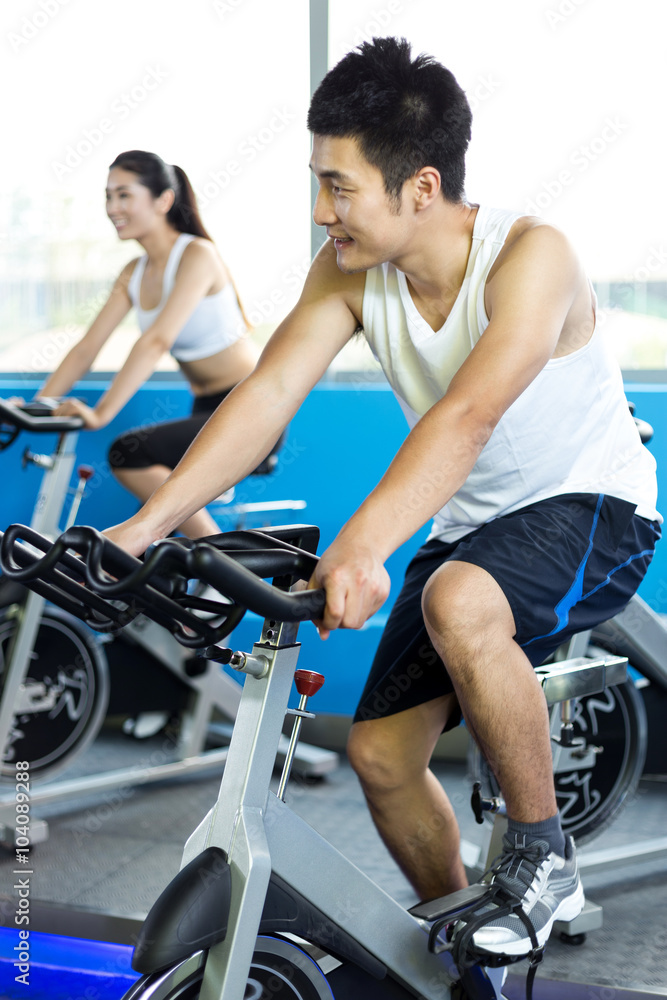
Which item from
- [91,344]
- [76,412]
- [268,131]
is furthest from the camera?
[268,131]

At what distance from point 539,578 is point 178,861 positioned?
1.52 m

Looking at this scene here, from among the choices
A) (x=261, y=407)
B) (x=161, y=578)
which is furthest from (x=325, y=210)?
(x=161, y=578)

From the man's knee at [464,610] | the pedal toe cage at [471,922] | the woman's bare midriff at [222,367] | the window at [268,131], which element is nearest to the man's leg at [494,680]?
the man's knee at [464,610]

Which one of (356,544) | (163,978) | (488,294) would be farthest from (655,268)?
(163,978)

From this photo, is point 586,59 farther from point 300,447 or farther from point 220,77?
point 300,447

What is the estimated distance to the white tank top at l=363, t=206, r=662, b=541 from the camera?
1539mm

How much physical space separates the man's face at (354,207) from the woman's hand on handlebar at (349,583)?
1.79 ft

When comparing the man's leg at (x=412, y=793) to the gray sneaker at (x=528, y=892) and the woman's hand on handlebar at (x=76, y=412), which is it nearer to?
the gray sneaker at (x=528, y=892)

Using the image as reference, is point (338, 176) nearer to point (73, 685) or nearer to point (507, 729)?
point (507, 729)

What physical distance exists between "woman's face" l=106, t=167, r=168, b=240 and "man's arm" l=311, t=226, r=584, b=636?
1.82m

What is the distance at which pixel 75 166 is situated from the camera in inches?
159

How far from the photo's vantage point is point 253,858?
115 cm

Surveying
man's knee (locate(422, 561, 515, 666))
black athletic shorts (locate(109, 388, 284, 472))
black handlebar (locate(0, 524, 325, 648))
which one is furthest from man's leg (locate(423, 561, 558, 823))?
black athletic shorts (locate(109, 388, 284, 472))

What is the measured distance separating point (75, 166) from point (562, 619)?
131 inches
